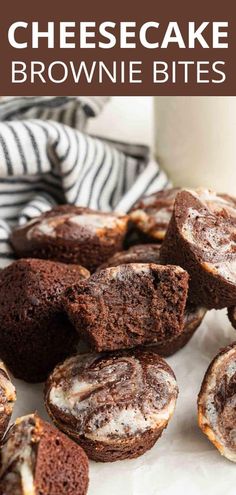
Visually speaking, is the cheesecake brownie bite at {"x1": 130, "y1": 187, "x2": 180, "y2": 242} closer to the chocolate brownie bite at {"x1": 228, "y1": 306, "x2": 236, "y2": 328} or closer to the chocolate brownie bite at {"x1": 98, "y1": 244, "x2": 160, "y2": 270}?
the chocolate brownie bite at {"x1": 98, "y1": 244, "x2": 160, "y2": 270}

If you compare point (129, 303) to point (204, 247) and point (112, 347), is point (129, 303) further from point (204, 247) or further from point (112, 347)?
point (204, 247)

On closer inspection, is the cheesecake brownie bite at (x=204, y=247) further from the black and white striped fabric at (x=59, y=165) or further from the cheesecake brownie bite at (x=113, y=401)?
the black and white striped fabric at (x=59, y=165)

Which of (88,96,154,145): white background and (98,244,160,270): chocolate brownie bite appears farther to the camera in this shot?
(88,96,154,145): white background

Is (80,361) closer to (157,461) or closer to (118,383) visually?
(118,383)

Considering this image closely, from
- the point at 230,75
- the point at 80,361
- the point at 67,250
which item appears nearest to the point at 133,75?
the point at 230,75

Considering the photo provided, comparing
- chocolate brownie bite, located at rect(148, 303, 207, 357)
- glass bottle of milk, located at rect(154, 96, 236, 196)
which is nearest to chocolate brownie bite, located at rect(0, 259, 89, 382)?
chocolate brownie bite, located at rect(148, 303, 207, 357)

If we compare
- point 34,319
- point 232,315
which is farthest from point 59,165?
point 232,315
